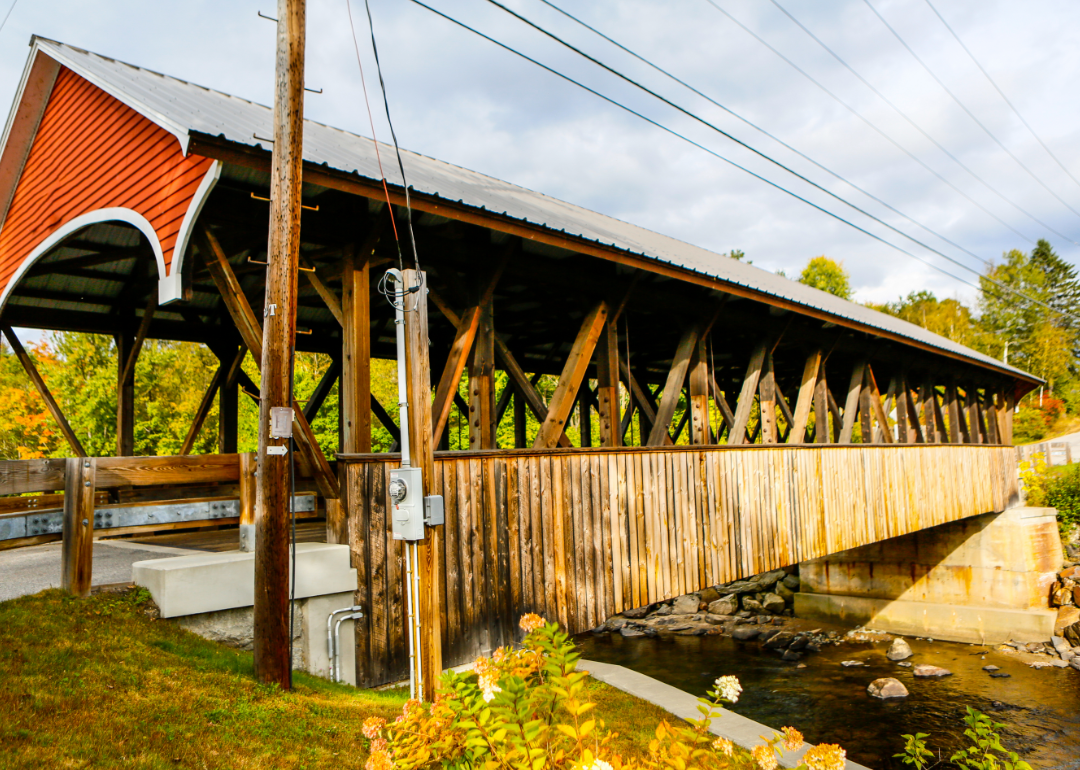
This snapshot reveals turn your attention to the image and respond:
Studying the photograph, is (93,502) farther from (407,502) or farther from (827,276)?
(827,276)

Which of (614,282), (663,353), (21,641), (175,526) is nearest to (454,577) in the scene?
(175,526)

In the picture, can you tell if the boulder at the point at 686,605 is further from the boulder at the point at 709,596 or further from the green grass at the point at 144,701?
the green grass at the point at 144,701

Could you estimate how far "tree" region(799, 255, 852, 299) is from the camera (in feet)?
188

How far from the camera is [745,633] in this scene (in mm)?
16969

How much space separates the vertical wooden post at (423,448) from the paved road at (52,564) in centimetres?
244

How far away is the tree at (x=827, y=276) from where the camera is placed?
57.4 meters

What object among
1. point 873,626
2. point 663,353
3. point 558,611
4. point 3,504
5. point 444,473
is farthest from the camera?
point 873,626

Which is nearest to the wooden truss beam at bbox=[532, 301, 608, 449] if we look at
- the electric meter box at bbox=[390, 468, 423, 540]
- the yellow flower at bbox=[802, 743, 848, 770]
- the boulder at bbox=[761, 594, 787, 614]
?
the electric meter box at bbox=[390, 468, 423, 540]

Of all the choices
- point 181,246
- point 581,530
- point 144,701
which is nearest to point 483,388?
point 581,530

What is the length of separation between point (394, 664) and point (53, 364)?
94.9 feet

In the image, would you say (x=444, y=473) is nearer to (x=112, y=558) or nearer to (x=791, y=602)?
(x=112, y=558)

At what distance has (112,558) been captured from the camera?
7.41 meters

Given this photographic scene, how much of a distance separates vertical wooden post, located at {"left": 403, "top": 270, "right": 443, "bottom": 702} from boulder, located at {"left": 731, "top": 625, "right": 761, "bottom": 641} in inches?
533

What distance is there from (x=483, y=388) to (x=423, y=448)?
1787 mm
